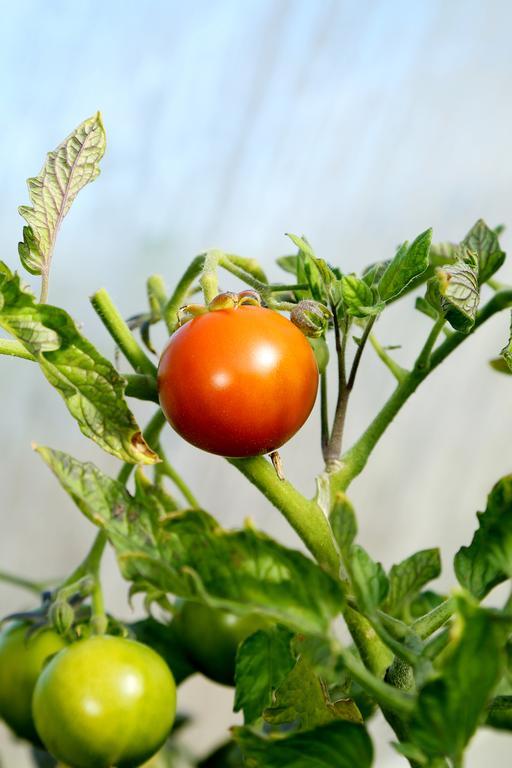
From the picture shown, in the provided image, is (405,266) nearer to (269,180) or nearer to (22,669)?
(22,669)

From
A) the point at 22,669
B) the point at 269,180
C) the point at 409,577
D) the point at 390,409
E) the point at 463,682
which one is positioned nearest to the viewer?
the point at 463,682

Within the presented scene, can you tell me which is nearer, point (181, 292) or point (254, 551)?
point (254, 551)

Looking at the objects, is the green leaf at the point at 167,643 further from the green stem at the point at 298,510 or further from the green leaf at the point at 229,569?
the green leaf at the point at 229,569

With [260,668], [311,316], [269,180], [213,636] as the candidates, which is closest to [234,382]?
[311,316]

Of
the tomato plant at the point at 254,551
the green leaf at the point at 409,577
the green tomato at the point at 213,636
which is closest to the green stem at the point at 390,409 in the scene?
the tomato plant at the point at 254,551

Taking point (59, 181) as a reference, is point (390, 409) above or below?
below
